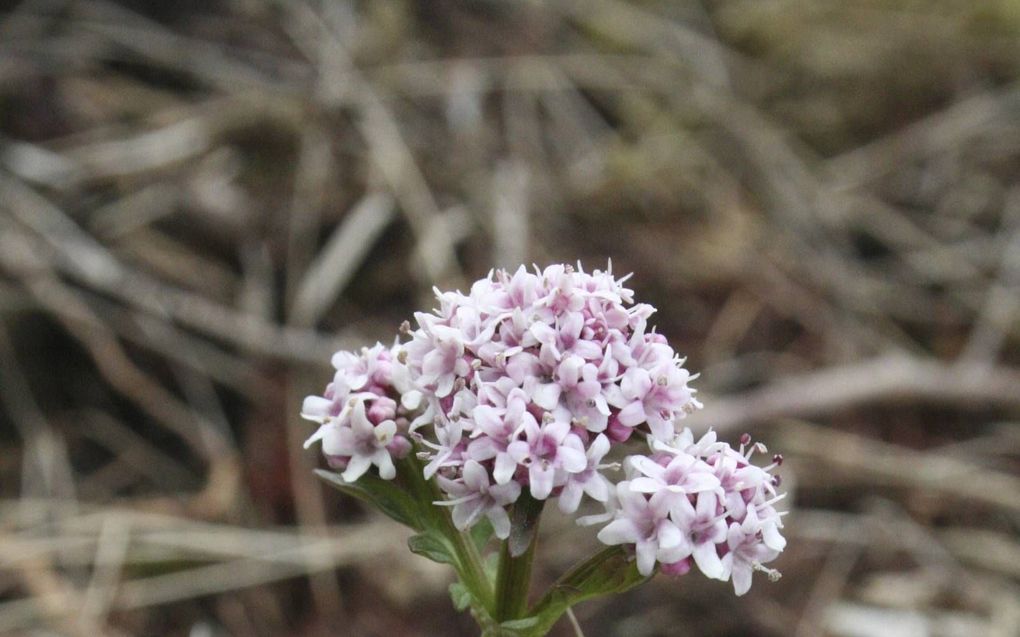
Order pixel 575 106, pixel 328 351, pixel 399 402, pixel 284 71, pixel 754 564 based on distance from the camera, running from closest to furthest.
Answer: pixel 754 564, pixel 399 402, pixel 328 351, pixel 284 71, pixel 575 106

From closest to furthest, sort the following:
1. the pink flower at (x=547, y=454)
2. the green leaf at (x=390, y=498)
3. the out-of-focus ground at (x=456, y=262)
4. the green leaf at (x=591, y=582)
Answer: the pink flower at (x=547, y=454), the green leaf at (x=591, y=582), the green leaf at (x=390, y=498), the out-of-focus ground at (x=456, y=262)

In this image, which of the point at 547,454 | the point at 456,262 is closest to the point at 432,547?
the point at 547,454

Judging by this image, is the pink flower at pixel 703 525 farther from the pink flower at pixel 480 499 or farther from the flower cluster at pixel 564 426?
the pink flower at pixel 480 499

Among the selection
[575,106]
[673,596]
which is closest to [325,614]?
[673,596]

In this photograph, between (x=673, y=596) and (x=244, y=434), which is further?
(x=244, y=434)

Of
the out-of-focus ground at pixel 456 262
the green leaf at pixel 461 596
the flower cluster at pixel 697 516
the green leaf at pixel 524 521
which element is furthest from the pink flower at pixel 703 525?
the out-of-focus ground at pixel 456 262

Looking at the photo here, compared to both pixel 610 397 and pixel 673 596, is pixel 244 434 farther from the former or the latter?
pixel 610 397

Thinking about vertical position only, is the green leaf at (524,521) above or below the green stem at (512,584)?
above
